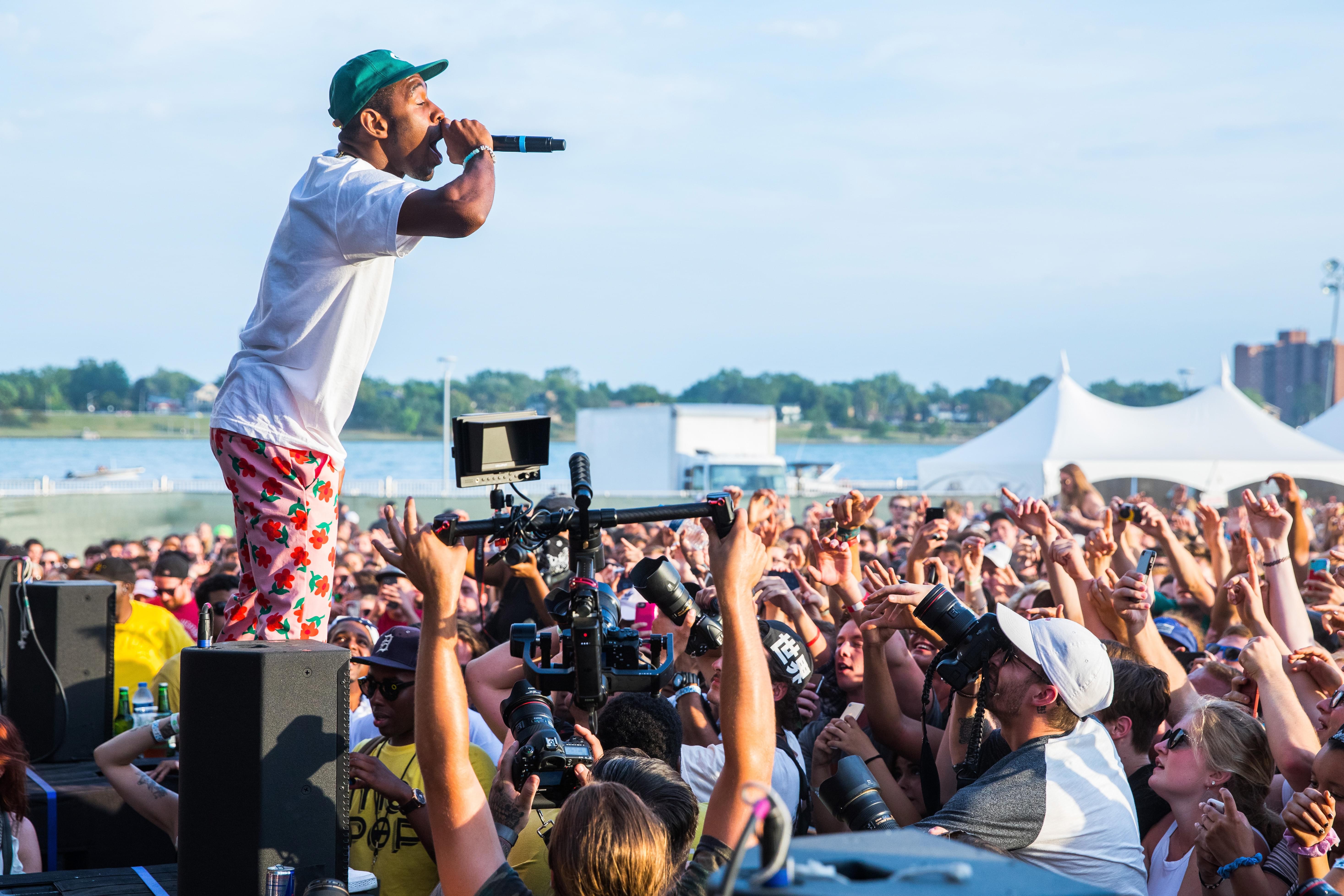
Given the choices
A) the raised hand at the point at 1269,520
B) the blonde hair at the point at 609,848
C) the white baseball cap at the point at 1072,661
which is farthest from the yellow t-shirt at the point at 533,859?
the raised hand at the point at 1269,520

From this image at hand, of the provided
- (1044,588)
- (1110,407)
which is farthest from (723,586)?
(1110,407)

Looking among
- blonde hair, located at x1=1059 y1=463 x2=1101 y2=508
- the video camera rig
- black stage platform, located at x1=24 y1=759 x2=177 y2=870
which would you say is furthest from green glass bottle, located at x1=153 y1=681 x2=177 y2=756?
blonde hair, located at x1=1059 y1=463 x2=1101 y2=508

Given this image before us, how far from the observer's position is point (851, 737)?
12.9 ft

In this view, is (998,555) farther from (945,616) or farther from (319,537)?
(319,537)

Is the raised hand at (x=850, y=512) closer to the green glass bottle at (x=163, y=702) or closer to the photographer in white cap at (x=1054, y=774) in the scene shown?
the photographer in white cap at (x=1054, y=774)

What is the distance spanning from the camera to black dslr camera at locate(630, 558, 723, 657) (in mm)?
3646

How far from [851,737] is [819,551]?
1402 millimetres

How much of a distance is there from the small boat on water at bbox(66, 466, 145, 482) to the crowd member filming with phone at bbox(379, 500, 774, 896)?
30.7m

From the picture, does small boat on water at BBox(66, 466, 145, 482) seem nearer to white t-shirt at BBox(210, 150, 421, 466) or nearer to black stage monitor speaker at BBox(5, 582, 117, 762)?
black stage monitor speaker at BBox(5, 582, 117, 762)

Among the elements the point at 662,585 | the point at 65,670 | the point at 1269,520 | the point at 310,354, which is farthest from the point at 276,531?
the point at 1269,520

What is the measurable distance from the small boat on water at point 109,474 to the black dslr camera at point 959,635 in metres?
30.3

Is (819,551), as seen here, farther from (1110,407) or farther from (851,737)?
A: (1110,407)

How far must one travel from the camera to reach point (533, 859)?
9.74ft

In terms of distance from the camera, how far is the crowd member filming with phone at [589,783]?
2299 mm
